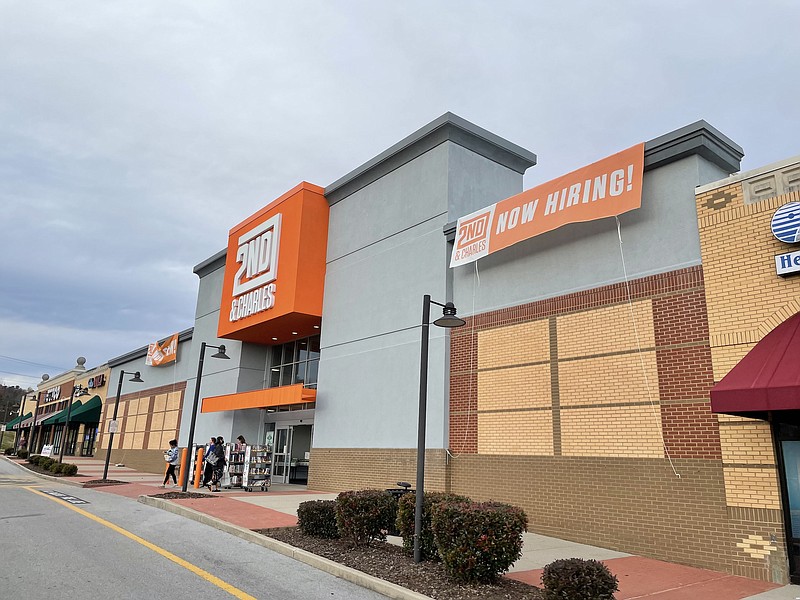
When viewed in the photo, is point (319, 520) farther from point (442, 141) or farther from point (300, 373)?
point (300, 373)

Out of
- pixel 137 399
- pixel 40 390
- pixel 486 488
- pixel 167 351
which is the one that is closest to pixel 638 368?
pixel 486 488

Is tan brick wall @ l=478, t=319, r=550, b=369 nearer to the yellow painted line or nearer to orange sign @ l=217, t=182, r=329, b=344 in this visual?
the yellow painted line

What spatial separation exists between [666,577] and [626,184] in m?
7.34

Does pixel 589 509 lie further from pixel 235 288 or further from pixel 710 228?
pixel 235 288

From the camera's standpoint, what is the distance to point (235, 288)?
25.5 meters

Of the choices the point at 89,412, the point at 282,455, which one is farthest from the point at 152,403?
the point at 282,455

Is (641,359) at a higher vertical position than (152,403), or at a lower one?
lower

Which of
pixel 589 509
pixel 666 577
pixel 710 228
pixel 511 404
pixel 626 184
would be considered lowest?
pixel 666 577

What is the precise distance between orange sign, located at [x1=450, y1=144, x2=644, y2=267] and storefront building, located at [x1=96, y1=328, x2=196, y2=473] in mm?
20859

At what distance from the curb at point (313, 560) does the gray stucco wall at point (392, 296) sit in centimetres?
571

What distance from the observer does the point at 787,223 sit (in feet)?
31.1

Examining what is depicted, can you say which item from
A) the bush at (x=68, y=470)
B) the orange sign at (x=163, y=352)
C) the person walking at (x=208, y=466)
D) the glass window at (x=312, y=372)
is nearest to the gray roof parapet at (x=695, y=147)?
the glass window at (x=312, y=372)

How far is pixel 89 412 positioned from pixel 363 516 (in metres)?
47.2

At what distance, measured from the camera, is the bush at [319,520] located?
1080cm
